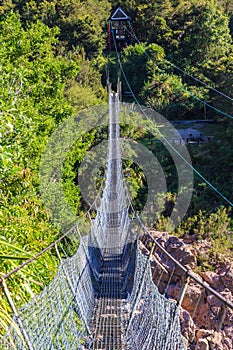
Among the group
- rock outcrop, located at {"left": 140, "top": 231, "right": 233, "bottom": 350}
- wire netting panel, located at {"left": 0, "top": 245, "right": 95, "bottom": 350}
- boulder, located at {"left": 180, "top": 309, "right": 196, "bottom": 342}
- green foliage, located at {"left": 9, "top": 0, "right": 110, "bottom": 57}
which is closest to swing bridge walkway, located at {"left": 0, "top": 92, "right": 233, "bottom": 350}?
wire netting panel, located at {"left": 0, "top": 245, "right": 95, "bottom": 350}

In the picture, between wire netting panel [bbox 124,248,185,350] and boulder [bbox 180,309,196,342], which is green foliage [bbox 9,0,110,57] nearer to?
boulder [bbox 180,309,196,342]

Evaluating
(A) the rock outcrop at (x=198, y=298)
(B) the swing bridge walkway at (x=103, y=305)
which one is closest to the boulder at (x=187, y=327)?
(A) the rock outcrop at (x=198, y=298)

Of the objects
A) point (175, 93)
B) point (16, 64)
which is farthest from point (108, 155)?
point (175, 93)

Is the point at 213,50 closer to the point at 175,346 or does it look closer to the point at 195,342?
the point at 195,342

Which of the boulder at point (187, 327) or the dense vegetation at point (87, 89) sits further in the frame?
the boulder at point (187, 327)

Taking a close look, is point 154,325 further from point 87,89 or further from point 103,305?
point 87,89

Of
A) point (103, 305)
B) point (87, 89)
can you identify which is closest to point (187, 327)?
point (103, 305)

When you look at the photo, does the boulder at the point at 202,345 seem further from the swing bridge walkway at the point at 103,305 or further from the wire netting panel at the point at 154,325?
the wire netting panel at the point at 154,325
